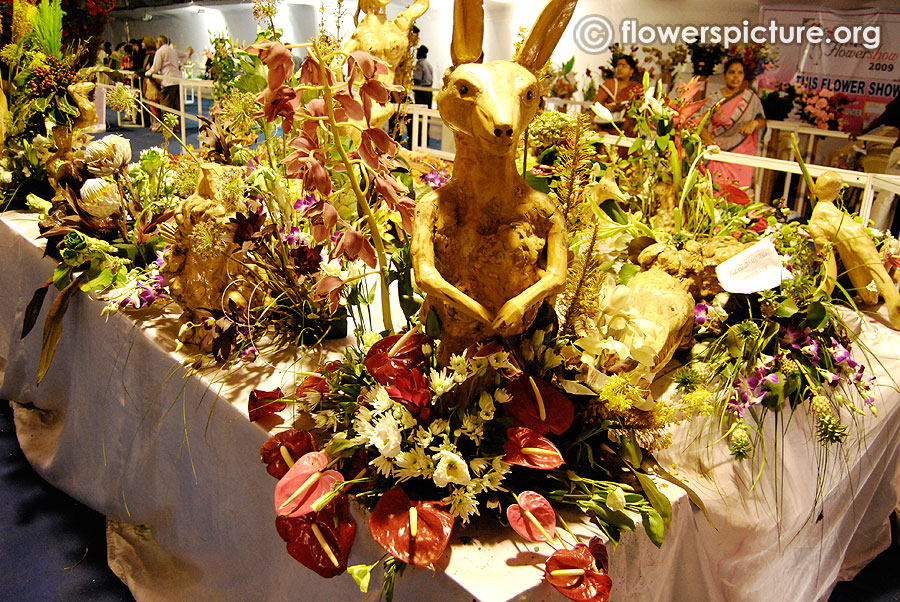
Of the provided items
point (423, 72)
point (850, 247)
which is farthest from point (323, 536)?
point (423, 72)

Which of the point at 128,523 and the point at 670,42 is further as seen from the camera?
the point at 670,42

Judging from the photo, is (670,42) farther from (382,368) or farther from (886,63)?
(382,368)

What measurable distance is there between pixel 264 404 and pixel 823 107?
10.0 ft

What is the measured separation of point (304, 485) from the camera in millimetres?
918

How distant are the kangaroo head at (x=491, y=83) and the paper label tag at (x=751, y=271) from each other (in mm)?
689

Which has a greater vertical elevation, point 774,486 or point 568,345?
point 568,345

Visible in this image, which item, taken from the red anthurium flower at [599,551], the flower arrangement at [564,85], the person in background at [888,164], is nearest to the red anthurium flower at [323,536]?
the red anthurium flower at [599,551]

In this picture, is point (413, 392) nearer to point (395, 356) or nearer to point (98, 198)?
point (395, 356)

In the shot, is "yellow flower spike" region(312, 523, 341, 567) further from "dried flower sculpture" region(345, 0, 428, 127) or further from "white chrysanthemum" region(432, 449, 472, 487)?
"dried flower sculpture" region(345, 0, 428, 127)

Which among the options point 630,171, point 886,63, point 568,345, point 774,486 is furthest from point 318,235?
point 886,63

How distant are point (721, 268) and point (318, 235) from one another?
2.80 ft

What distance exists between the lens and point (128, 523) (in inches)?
66.2

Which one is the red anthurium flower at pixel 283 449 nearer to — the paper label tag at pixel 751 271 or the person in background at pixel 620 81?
the paper label tag at pixel 751 271

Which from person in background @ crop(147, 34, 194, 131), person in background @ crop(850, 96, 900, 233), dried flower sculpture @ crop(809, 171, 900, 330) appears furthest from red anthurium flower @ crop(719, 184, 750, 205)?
person in background @ crop(147, 34, 194, 131)
